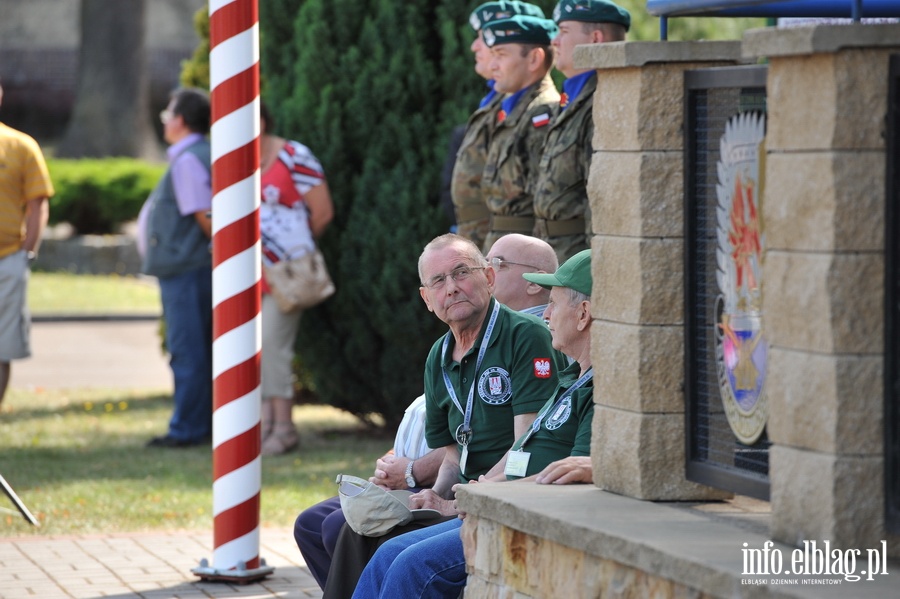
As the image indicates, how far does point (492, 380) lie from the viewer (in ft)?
15.1

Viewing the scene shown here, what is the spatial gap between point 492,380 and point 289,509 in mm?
3065

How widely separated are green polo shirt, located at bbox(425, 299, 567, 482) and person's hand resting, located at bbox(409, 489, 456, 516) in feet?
0.30

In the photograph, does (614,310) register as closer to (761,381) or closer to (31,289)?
(761,381)

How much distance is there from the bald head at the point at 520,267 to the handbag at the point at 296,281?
383cm

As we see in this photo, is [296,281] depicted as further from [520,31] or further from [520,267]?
[520,267]

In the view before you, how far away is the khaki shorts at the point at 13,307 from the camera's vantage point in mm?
9286

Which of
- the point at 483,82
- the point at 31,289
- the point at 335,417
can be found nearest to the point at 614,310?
the point at 483,82

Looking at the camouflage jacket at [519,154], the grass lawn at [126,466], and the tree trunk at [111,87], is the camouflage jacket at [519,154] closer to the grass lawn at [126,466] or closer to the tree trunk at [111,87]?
the grass lawn at [126,466]

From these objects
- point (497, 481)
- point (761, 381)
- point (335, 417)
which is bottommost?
point (335, 417)

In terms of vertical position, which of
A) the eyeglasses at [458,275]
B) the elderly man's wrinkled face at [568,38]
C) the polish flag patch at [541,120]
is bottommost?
the eyeglasses at [458,275]

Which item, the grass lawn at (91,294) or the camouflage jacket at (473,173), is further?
the grass lawn at (91,294)

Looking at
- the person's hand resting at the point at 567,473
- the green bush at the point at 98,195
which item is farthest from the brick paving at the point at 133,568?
the green bush at the point at 98,195

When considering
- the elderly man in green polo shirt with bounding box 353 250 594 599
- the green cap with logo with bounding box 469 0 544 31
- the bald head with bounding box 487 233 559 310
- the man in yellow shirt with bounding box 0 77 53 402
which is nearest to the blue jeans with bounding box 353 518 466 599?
the elderly man in green polo shirt with bounding box 353 250 594 599

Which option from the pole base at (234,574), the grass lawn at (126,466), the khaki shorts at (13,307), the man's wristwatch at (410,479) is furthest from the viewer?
the khaki shorts at (13,307)
